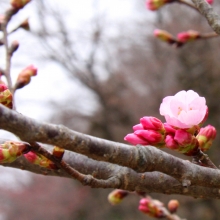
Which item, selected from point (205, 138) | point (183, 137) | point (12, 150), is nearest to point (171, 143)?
point (183, 137)

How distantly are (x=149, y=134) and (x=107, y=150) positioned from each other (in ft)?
0.77

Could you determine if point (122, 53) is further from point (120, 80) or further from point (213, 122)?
point (213, 122)

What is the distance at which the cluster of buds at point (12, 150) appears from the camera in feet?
2.34

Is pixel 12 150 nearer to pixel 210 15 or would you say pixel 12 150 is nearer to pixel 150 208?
pixel 210 15

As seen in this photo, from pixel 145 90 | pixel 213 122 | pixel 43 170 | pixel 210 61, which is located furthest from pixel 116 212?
pixel 43 170

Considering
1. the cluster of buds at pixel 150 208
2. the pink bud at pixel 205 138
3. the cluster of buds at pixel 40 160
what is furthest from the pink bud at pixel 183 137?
the cluster of buds at pixel 150 208

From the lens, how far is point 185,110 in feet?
2.69

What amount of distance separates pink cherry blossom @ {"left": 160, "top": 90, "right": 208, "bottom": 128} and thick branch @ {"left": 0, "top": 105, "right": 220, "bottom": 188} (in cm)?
12

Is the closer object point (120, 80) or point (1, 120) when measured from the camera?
point (1, 120)

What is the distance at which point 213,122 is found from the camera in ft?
26.6

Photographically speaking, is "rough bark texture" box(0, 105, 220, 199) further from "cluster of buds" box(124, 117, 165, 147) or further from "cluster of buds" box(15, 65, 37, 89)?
"cluster of buds" box(15, 65, 37, 89)

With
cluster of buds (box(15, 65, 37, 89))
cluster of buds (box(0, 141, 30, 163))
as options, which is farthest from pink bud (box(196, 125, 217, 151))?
cluster of buds (box(15, 65, 37, 89))

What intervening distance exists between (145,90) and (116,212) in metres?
4.38

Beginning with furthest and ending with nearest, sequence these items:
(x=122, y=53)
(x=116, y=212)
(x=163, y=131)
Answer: (x=116, y=212)
(x=122, y=53)
(x=163, y=131)
